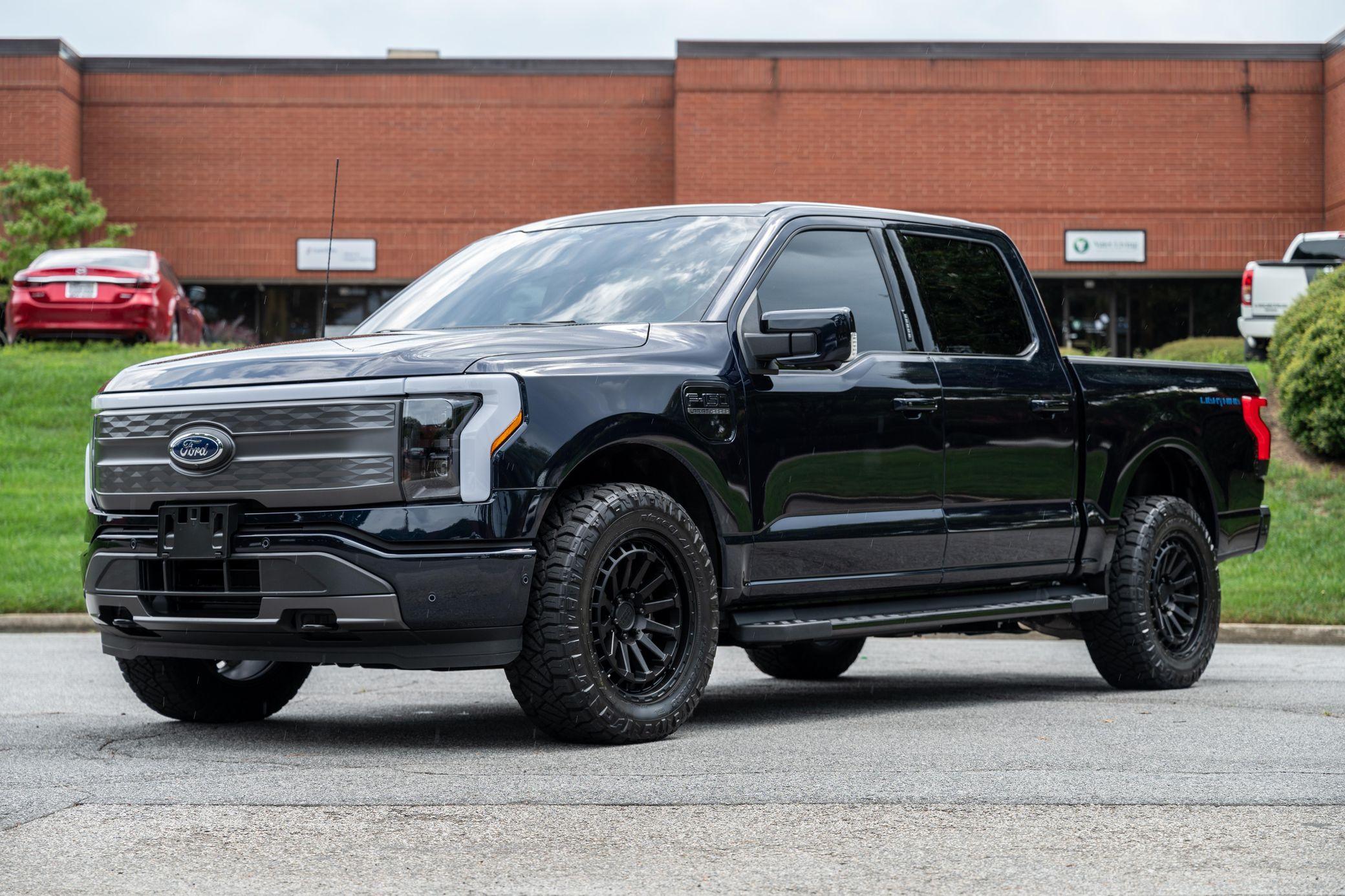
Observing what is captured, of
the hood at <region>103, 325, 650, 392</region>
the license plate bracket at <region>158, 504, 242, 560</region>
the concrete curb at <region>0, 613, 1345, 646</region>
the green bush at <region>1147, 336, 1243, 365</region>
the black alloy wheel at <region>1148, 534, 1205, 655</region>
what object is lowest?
the concrete curb at <region>0, 613, 1345, 646</region>

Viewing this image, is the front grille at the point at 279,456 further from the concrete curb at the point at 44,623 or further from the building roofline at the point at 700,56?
the building roofline at the point at 700,56

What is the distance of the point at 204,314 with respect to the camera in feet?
114

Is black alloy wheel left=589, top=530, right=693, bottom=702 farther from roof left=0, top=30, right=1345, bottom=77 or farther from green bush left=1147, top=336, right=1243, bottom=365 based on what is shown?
roof left=0, top=30, right=1345, bottom=77

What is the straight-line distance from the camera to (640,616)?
20.2ft

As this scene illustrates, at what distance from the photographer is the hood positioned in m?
5.84

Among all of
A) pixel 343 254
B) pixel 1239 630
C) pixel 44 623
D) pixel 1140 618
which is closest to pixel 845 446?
pixel 1140 618

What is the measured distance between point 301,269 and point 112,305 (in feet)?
43.8

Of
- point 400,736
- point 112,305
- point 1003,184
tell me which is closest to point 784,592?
point 400,736

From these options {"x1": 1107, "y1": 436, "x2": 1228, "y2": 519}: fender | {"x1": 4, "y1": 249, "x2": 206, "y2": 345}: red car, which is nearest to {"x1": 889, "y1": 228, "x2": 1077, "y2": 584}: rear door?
{"x1": 1107, "y1": 436, "x2": 1228, "y2": 519}: fender

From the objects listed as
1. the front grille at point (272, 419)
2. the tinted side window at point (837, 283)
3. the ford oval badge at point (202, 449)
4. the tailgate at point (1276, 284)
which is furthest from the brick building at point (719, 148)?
the ford oval badge at point (202, 449)

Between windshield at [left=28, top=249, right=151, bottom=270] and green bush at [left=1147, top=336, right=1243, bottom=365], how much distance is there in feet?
41.7

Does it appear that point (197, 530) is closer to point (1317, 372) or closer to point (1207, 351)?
point (1317, 372)

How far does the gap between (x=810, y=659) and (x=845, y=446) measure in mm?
2506

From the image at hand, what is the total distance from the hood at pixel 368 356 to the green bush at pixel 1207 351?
17.6m
